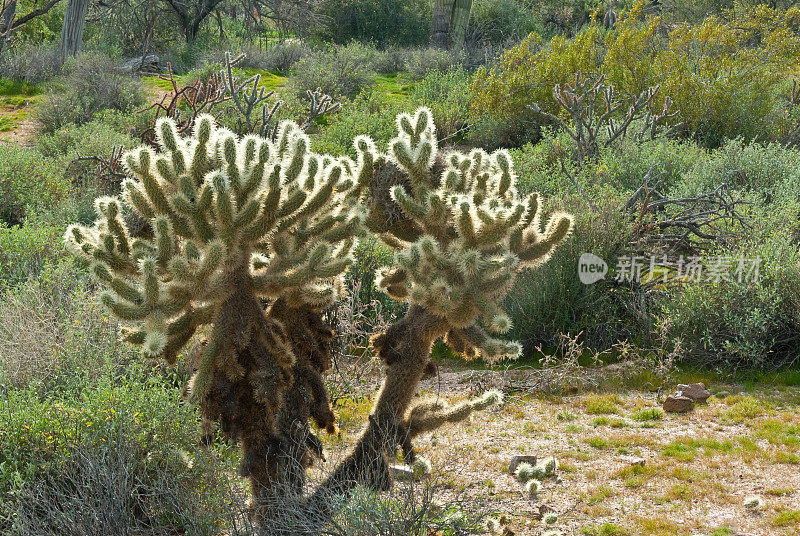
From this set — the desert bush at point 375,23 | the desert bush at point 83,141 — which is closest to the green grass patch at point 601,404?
the desert bush at point 83,141

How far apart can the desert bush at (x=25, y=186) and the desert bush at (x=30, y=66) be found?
7662 millimetres

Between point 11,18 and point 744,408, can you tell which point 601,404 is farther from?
point 11,18

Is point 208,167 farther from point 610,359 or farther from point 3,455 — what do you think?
point 610,359

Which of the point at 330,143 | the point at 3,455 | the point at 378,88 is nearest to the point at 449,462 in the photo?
the point at 3,455

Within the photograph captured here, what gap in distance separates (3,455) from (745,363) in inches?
251

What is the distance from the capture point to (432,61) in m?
19.9

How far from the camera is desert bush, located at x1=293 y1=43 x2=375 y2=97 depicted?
1672 cm

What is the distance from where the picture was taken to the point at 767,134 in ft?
42.5

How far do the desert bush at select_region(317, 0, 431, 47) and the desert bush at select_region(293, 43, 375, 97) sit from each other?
621 centimetres

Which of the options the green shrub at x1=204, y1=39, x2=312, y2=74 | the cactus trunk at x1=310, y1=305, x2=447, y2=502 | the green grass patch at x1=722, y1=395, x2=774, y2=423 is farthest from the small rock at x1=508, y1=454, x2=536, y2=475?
the green shrub at x1=204, y1=39, x2=312, y2=74

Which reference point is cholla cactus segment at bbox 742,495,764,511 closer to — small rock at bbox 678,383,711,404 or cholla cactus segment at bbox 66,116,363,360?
small rock at bbox 678,383,711,404

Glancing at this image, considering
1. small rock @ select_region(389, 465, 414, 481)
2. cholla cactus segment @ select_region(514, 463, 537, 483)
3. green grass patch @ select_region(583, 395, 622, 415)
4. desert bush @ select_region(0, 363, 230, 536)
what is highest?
desert bush @ select_region(0, 363, 230, 536)

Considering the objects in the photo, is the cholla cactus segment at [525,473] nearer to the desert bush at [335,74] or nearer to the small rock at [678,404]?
the small rock at [678,404]

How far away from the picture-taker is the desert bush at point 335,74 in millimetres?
16719
